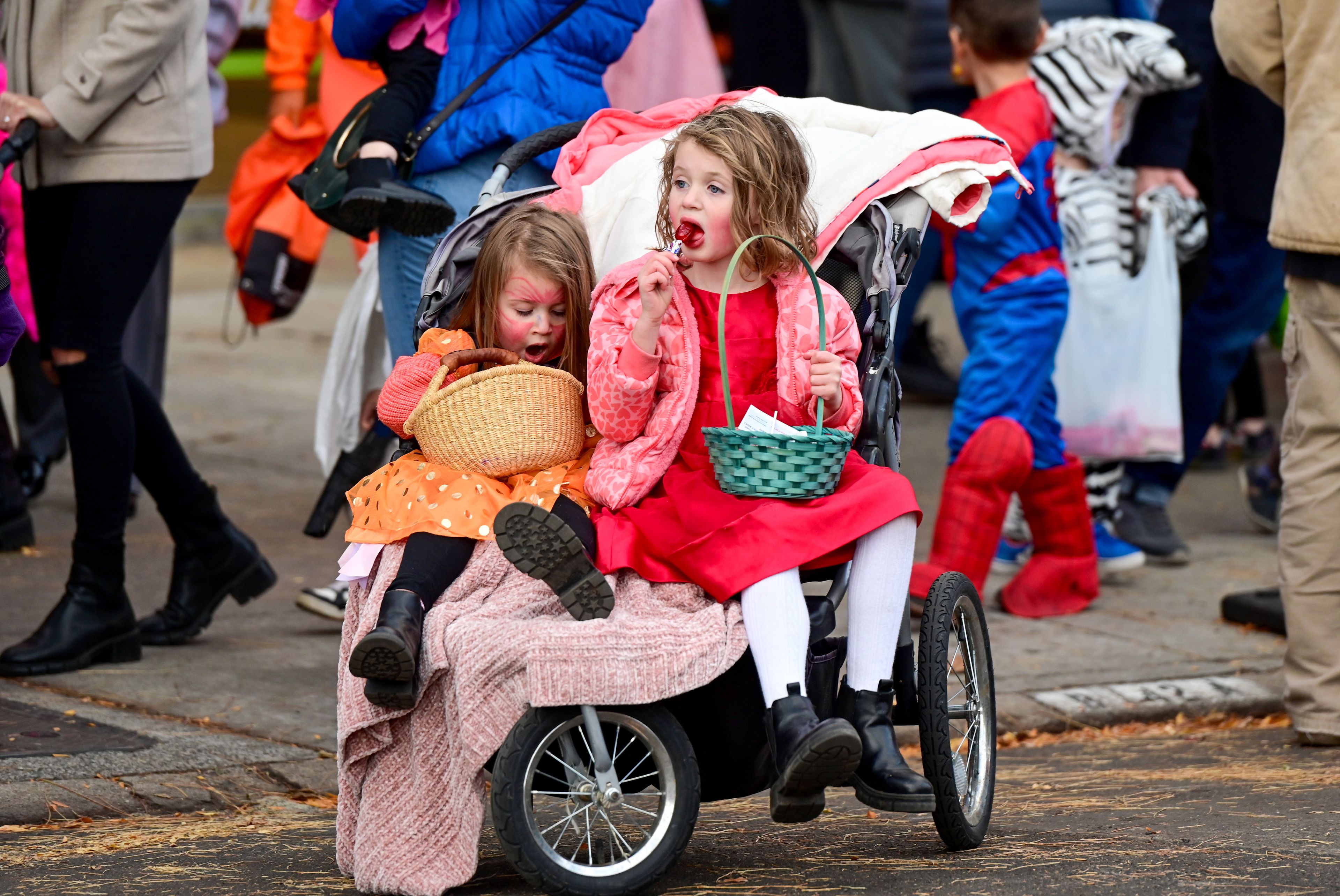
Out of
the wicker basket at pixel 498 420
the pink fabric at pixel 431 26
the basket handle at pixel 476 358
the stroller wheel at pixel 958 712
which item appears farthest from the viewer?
the pink fabric at pixel 431 26

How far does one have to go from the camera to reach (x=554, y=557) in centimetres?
325

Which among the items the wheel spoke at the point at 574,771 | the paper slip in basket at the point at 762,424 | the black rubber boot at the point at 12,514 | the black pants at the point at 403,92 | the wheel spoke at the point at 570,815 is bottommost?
the black rubber boot at the point at 12,514

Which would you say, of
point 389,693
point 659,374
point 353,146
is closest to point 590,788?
point 389,693

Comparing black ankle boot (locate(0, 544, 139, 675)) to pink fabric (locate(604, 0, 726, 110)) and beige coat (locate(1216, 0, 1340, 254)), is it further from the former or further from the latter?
beige coat (locate(1216, 0, 1340, 254))

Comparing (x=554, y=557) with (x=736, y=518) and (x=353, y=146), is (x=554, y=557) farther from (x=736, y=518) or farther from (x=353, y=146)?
(x=353, y=146)

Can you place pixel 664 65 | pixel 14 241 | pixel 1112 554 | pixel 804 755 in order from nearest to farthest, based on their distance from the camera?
pixel 804 755, pixel 664 65, pixel 1112 554, pixel 14 241

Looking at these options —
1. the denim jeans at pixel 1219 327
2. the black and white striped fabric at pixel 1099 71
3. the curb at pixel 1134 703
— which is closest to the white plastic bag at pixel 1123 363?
the black and white striped fabric at pixel 1099 71

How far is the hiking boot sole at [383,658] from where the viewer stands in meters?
3.18

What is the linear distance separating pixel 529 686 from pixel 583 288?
103cm

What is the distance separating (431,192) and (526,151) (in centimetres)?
61

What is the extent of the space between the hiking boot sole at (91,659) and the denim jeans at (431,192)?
3.64ft

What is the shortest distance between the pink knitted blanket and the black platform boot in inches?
1.7

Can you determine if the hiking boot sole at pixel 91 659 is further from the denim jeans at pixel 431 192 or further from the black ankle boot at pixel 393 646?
the black ankle boot at pixel 393 646

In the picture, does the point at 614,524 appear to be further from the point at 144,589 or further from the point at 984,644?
the point at 144,589
